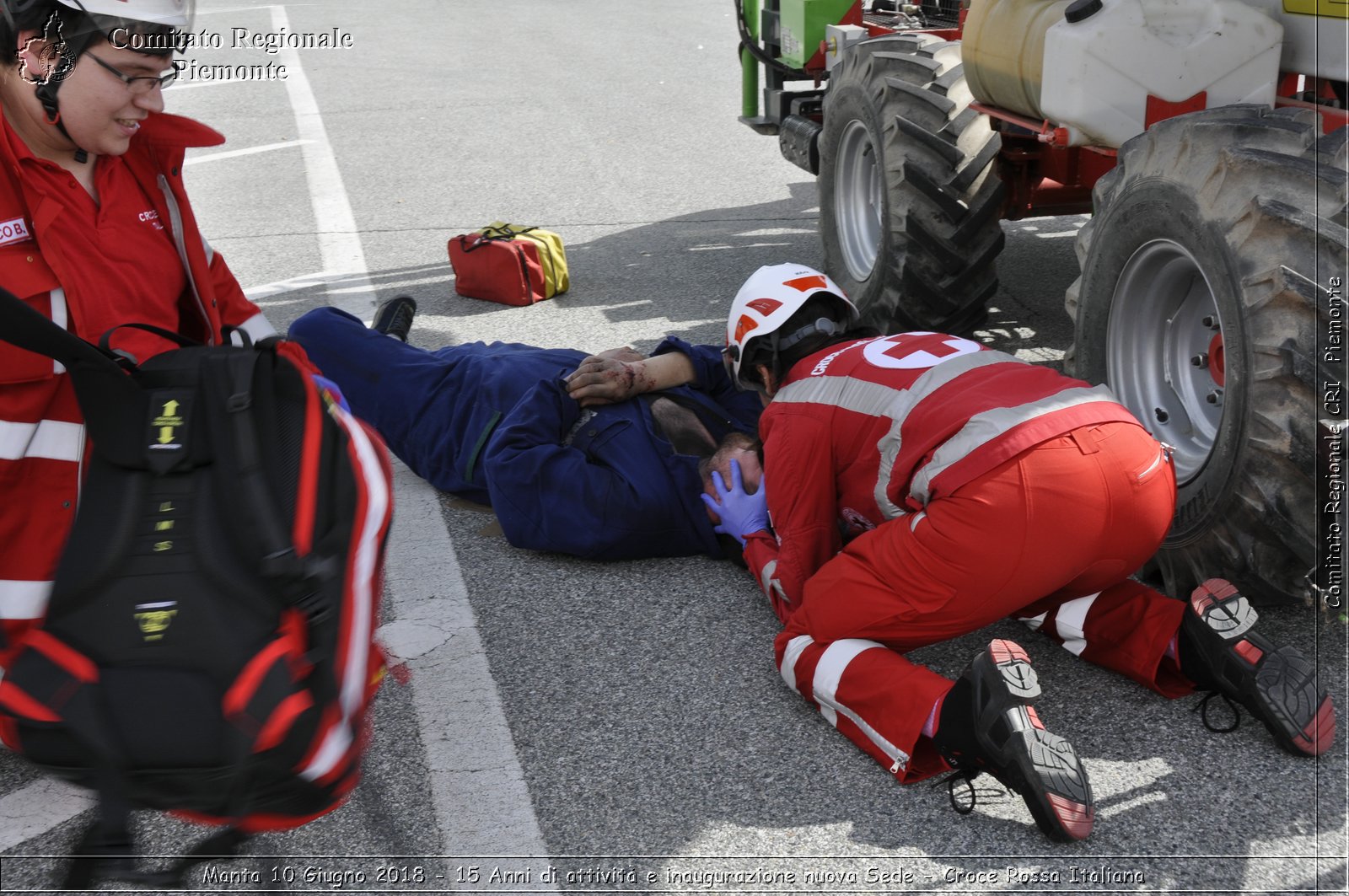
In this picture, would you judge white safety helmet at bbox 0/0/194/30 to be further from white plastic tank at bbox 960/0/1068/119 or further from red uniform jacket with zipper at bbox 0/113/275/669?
white plastic tank at bbox 960/0/1068/119

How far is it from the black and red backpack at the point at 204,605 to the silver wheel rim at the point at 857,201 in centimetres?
395

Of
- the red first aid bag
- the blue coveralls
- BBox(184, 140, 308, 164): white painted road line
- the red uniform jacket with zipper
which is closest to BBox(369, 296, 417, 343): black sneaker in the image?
the blue coveralls

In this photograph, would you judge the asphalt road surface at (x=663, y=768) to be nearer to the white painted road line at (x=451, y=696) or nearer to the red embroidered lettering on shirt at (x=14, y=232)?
the white painted road line at (x=451, y=696)

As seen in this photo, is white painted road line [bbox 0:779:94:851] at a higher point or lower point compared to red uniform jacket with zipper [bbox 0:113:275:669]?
lower

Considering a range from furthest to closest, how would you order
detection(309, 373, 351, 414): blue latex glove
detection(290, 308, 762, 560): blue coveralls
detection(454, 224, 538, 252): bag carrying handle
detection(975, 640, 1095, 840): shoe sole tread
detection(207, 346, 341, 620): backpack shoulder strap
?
detection(454, 224, 538, 252): bag carrying handle → detection(290, 308, 762, 560): blue coveralls → detection(309, 373, 351, 414): blue latex glove → detection(975, 640, 1095, 840): shoe sole tread → detection(207, 346, 341, 620): backpack shoulder strap

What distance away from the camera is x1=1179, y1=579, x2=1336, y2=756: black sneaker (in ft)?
9.98

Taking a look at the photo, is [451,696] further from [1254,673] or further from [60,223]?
→ [1254,673]

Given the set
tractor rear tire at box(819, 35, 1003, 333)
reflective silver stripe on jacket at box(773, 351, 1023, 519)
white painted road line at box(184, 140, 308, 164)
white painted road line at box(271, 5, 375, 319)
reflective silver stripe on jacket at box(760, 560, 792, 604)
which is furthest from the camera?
white painted road line at box(184, 140, 308, 164)

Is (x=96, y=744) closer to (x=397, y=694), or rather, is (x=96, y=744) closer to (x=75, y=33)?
(x=397, y=694)

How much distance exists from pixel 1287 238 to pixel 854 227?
327 cm

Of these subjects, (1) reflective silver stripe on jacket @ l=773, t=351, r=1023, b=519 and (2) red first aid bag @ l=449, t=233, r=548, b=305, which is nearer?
(1) reflective silver stripe on jacket @ l=773, t=351, r=1023, b=519

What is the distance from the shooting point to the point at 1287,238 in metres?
3.14

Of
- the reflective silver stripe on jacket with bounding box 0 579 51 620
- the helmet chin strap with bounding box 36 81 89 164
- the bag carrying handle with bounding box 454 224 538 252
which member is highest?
the helmet chin strap with bounding box 36 81 89 164

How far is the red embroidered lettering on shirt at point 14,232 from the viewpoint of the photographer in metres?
3.05
